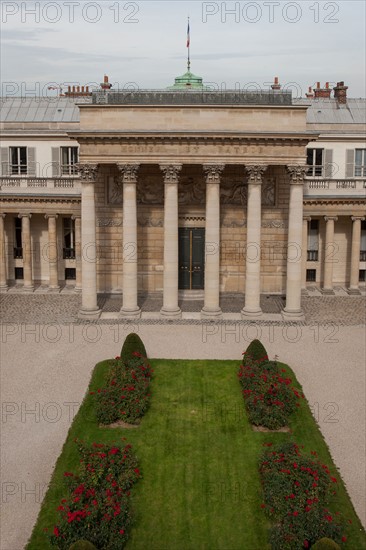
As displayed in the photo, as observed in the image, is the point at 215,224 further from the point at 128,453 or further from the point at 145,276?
the point at 128,453

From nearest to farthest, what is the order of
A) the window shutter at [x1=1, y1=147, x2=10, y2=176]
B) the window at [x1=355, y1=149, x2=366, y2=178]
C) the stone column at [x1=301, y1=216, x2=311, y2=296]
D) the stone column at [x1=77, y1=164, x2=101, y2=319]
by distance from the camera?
1. the stone column at [x1=77, y1=164, x2=101, y2=319]
2. the stone column at [x1=301, y1=216, x2=311, y2=296]
3. the window at [x1=355, y1=149, x2=366, y2=178]
4. the window shutter at [x1=1, y1=147, x2=10, y2=176]

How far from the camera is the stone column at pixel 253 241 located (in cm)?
4394

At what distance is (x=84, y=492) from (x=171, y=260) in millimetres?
25456

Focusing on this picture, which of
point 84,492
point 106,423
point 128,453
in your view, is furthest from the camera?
point 106,423

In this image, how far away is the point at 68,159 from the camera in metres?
57.3

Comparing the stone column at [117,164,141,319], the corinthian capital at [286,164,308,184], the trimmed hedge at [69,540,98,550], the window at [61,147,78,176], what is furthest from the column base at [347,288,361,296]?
the trimmed hedge at [69,540,98,550]

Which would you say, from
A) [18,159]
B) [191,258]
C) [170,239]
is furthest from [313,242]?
[18,159]

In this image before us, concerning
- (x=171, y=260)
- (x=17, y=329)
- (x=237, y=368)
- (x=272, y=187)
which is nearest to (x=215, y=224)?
(x=171, y=260)

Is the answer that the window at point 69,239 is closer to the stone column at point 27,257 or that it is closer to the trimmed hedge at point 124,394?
the stone column at point 27,257

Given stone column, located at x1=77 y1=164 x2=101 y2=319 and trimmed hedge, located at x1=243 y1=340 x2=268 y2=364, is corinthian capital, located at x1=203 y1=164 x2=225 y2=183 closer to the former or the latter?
stone column, located at x1=77 y1=164 x2=101 y2=319

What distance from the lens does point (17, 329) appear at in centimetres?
4359

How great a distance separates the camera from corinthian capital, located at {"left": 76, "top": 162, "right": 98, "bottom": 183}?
144ft

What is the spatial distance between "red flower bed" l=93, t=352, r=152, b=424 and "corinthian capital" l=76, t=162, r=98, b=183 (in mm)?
16427

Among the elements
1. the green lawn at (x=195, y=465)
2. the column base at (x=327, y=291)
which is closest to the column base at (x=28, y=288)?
the green lawn at (x=195, y=465)
